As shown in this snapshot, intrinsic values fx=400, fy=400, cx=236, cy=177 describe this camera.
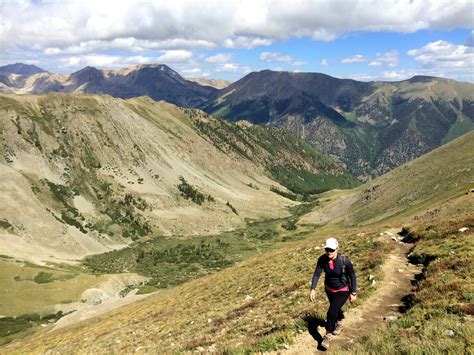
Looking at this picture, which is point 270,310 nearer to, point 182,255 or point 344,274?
point 344,274

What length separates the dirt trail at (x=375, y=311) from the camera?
16969mm

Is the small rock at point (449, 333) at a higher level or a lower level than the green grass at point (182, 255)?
higher

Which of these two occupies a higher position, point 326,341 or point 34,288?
point 326,341

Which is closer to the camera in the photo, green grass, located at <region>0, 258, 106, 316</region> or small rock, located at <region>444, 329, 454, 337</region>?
small rock, located at <region>444, 329, 454, 337</region>

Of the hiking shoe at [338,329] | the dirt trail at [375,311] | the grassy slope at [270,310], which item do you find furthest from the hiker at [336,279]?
the grassy slope at [270,310]

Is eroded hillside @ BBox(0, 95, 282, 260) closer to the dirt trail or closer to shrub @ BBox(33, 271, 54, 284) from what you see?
shrub @ BBox(33, 271, 54, 284)

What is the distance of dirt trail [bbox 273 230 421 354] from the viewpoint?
1697 cm

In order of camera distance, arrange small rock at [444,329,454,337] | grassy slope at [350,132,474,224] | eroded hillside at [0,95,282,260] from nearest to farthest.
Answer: small rock at [444,329,454,337] → grassy slope at [350,132,474,224] → eroded hillside at [0,95,282,260]

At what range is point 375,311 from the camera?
20.3 meters

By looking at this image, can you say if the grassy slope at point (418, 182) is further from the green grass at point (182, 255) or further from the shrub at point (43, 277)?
the shrub at point (43, 277)

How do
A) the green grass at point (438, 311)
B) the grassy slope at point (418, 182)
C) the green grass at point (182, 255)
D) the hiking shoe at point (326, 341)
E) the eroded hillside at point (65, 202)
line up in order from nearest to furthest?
the green grass at point (438, 311)
the hiking shoe at point (326, 341)
the grassy slope at point (418, 182)
the green grass at point (182, 255)
the eroded hillside at point (65, 202)

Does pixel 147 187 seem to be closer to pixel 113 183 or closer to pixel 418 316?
pixel 113 183

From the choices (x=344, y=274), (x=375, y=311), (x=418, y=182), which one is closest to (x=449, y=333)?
(x=344, y=274)

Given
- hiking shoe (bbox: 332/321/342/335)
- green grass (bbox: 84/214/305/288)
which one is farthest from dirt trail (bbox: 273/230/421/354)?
green grass (bbox: 84/214/305/288)
